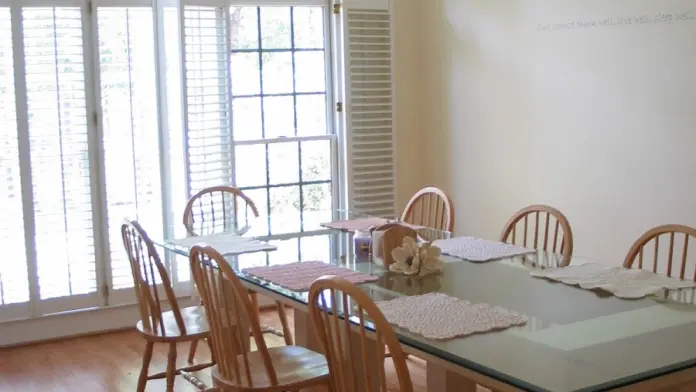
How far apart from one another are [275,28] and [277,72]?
26 cm

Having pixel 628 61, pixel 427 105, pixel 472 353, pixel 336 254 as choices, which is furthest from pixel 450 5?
pixel 472 353

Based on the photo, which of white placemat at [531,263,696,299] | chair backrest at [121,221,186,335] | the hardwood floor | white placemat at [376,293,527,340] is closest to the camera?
white placemat at [376,293,527,340]

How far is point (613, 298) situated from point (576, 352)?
549 millimetres

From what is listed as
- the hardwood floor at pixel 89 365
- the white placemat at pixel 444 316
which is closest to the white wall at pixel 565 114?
the hardwood floor at pixel 89 365

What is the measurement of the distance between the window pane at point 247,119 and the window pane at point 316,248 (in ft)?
5.70

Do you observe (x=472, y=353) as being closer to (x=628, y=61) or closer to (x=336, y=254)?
(x=336, y=254)

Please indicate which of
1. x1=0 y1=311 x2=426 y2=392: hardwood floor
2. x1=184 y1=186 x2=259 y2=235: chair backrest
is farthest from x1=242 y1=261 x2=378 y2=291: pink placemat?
x1=184 y1=186 x2=259 y2=235: chair backrest

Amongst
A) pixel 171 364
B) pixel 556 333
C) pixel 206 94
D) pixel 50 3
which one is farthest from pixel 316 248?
pixel 50 3

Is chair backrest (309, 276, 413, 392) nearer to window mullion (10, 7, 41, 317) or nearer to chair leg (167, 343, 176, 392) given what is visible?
chair leg (167, 343, 176, 392)

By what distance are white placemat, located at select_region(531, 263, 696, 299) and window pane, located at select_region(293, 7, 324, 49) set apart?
2817 mm

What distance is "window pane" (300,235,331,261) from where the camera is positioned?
Answer: 3189 mm

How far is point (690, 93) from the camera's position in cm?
360

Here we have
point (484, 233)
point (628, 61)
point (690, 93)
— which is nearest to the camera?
point (690, 93)

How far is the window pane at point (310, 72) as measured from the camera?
5285mm
